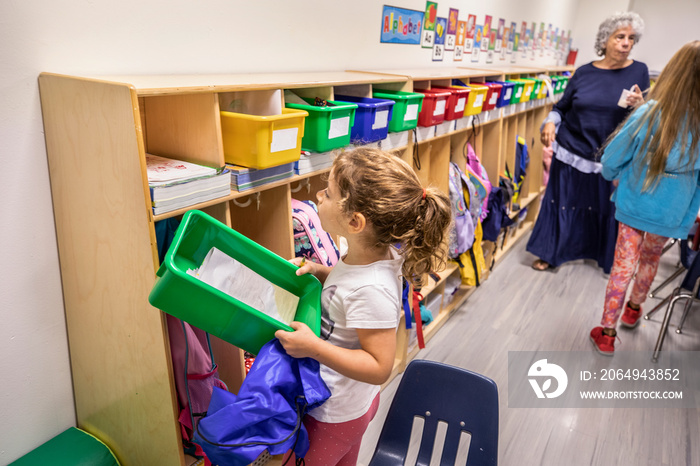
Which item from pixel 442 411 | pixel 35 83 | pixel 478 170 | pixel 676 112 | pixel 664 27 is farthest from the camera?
pixel 664 27

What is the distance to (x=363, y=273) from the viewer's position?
120 cm

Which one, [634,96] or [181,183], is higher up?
[634,96]

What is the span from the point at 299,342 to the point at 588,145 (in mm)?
3287

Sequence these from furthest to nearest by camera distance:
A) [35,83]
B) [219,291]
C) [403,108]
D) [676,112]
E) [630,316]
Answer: [630,316] < [676,112] < [403,108] < [35,83] < [219,291]

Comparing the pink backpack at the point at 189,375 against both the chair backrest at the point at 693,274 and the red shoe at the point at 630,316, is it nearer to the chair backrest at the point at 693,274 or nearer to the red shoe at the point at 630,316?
the chair backrest at the point at 693,274

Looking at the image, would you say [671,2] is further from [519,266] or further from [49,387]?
[49,387]

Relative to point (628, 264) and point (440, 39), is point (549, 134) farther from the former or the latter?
point (628, 264)

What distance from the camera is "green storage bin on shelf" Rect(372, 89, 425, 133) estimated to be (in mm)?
2084

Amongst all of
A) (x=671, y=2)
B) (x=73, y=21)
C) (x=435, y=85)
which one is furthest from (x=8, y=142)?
(x=671, y=2)

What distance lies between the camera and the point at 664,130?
2309mm

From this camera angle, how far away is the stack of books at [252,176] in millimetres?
1413

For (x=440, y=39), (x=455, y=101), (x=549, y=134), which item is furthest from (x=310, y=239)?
(x=549, y=134)

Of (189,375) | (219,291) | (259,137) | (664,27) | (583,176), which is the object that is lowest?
(189,375)

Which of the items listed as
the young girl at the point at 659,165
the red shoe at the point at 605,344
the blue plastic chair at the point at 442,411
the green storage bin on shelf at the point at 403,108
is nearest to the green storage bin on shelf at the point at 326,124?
the green storage bin on shelf at the point at 403,108
